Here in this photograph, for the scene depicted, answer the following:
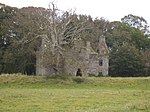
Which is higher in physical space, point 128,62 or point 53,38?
point 53,38

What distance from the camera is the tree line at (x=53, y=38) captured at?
1746 inches

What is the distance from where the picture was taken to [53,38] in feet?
140

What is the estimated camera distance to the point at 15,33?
5416cm

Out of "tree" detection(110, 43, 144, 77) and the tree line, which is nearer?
the tree line

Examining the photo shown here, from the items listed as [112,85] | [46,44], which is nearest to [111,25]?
[46,44]

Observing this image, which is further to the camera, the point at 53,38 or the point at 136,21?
the point at 136,21

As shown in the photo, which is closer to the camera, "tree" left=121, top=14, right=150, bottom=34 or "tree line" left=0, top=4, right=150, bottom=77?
"tree line" left=0, top=4, right=150, bottom=77

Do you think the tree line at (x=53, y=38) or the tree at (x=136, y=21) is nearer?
the tree line at (x=53, y=38)

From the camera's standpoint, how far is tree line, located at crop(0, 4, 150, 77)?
145ft

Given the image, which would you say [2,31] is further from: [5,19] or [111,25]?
[111,25]

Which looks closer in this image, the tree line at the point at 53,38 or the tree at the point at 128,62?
the tree line at the point at 53,38

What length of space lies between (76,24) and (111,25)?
2800cm

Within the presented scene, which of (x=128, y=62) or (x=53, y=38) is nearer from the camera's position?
(x=53, y=38)

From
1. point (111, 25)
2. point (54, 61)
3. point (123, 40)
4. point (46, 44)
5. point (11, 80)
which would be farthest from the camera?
point (111, 25)
